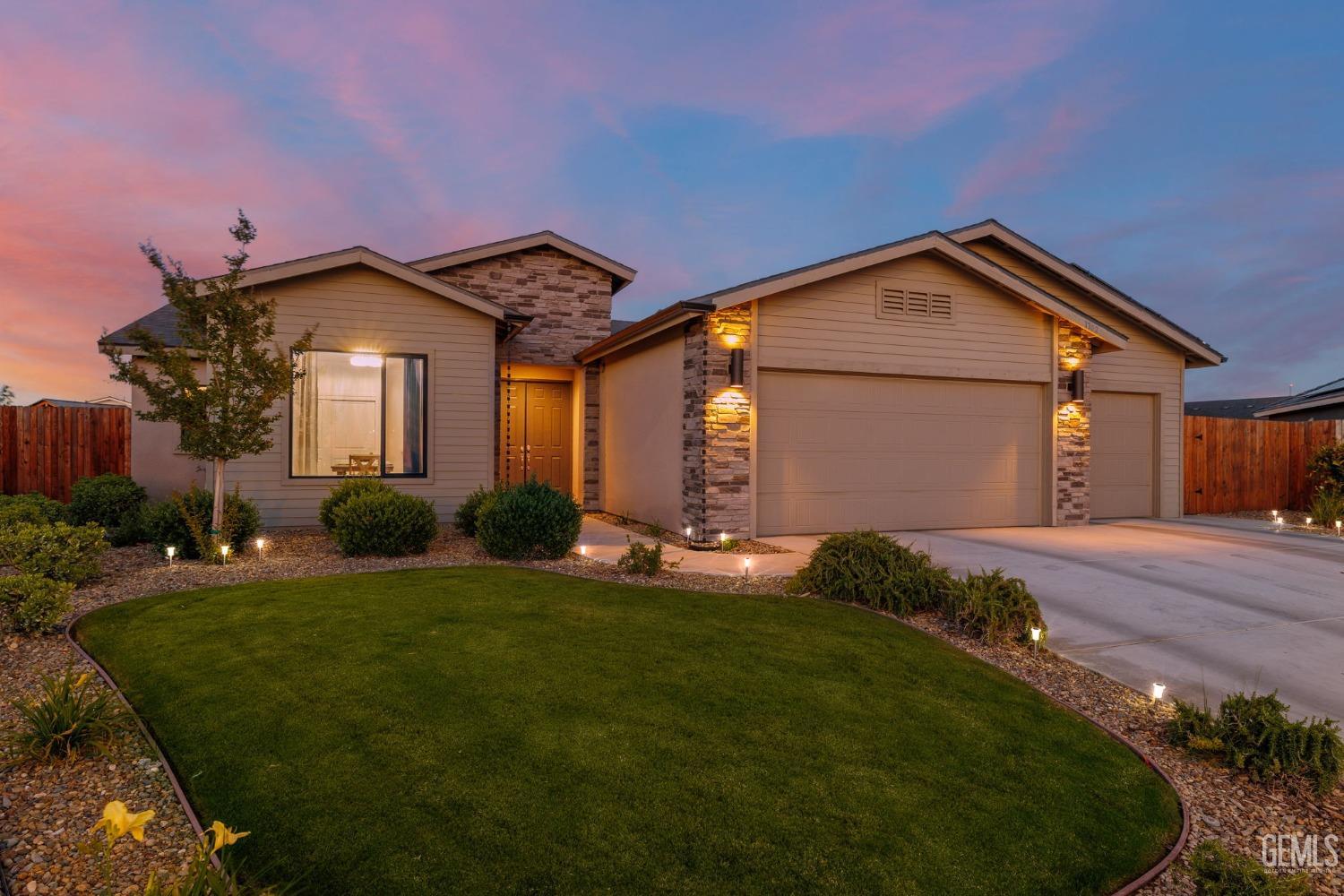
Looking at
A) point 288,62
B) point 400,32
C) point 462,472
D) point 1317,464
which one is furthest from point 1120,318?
point 288,62

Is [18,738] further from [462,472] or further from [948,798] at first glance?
[462,472]

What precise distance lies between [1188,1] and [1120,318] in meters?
6.60

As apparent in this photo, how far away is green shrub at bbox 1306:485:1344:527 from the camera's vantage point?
36.4 feet

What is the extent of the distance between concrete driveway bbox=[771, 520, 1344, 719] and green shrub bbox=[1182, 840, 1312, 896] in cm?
181

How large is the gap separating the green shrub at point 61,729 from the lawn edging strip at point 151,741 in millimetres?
135

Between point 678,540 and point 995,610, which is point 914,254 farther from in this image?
point 995,610

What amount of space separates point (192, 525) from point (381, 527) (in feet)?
6.49

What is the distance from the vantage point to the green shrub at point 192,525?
7238 mm

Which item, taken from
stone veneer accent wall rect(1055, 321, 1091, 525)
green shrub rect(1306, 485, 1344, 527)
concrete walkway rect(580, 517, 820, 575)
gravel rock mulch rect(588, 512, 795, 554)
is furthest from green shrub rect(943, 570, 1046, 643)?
green shrub rect(1306, 485, 1344, 527)

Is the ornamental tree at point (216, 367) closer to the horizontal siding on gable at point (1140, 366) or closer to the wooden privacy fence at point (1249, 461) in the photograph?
the horizontal siding on gable at point (1140, 366)

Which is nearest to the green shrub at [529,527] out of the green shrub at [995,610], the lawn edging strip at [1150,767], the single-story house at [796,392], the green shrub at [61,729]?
the single-story house at [796,392]

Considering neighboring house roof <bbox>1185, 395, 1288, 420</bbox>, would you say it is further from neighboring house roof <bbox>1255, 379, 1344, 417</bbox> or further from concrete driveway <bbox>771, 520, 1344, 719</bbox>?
concrete driveway <bbox>771, 520, 1344, 719</bbox>

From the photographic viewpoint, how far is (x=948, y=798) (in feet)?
9.05

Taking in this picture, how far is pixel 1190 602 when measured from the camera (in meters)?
5.87
